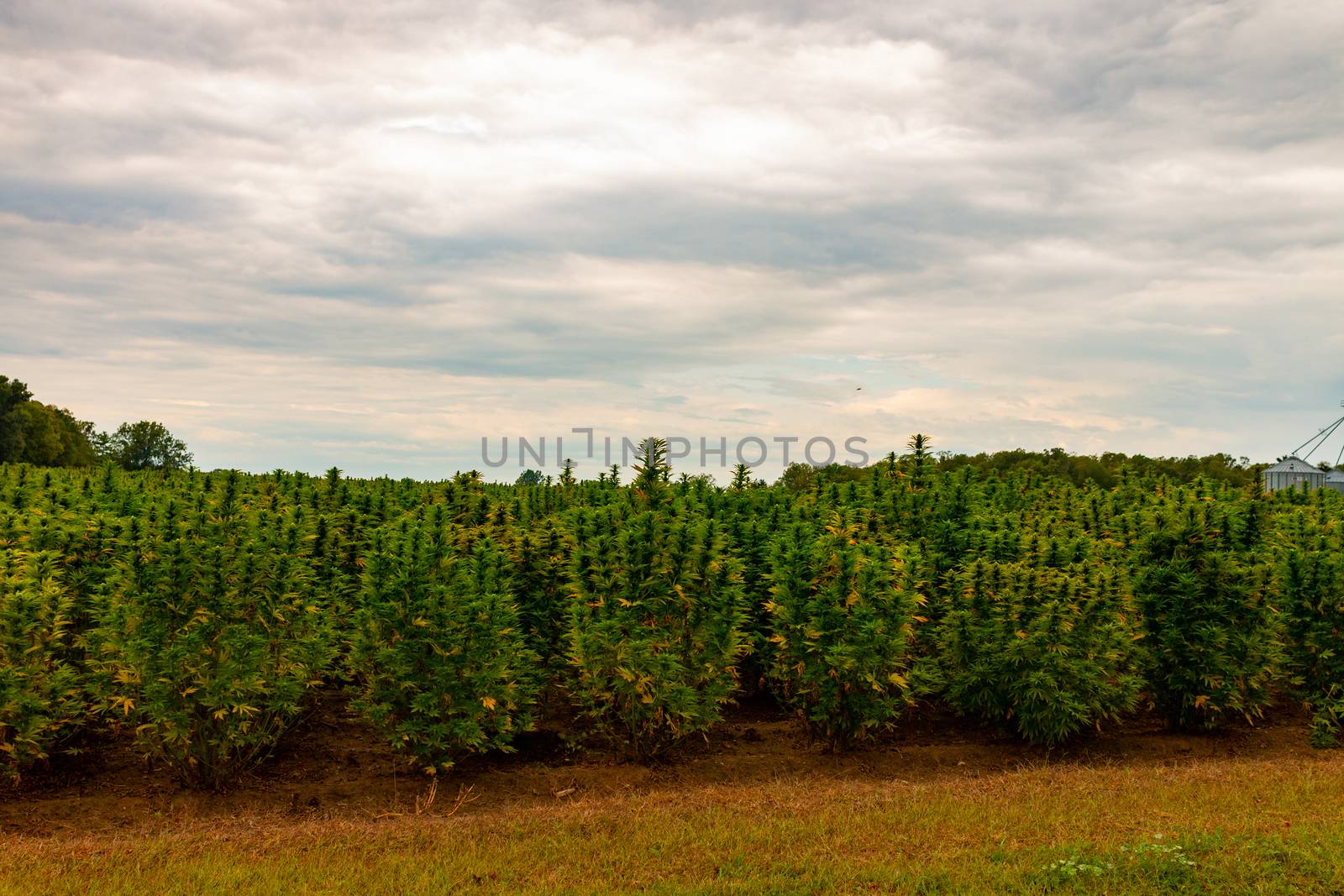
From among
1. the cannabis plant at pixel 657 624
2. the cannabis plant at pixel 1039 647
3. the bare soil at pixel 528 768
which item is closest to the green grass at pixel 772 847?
the bare soil at pixel 528 768

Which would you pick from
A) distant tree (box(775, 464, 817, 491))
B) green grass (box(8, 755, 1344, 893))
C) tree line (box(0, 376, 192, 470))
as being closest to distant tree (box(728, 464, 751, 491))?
distant tree (box(775, 464, 817, 491))

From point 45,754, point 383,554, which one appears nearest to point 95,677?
point 45,754

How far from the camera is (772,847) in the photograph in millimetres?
7121

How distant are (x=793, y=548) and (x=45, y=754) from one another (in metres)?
7.25

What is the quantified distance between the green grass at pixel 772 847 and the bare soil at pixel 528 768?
1.52 ft

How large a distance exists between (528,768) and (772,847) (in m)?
3.26

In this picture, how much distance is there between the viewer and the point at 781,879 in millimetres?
6473

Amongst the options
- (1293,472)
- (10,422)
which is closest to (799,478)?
(1293,472)

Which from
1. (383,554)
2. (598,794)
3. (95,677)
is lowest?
(598,794)

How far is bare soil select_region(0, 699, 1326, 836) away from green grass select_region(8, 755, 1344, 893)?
18.3 inches

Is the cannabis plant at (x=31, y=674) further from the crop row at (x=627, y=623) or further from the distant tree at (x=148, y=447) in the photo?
the distant tree at (x=148, y=447)

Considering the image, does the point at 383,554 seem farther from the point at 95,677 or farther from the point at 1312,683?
the point at 1312,683

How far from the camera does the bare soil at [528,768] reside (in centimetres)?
855

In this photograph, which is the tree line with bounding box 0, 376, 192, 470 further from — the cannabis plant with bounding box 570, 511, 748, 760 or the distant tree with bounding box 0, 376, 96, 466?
the cannabis plant with bounding box 570, 511, 748, 760
